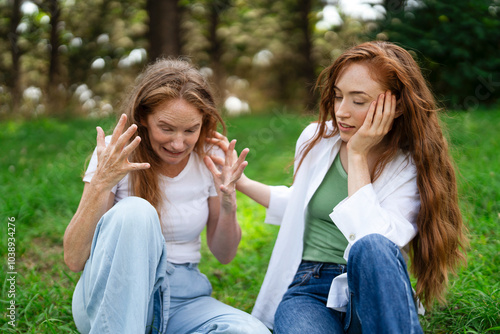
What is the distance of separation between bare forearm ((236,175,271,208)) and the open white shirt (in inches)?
1.4

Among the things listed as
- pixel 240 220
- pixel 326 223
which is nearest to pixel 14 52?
pixel 240 220

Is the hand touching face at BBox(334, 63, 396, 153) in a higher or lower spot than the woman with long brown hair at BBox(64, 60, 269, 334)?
higher

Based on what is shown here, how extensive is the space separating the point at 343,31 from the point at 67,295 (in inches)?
422

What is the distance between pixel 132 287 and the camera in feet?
5.91

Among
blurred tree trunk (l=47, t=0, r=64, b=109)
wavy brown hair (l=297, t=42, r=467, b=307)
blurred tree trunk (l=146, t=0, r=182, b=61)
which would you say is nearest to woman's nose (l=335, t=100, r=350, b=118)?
wavy brown hair (l=297, t=42, r=467, b=307)

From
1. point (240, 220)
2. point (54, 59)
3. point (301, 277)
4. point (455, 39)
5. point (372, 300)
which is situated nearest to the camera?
point (372, 300)

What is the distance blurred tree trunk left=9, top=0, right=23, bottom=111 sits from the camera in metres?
9.45

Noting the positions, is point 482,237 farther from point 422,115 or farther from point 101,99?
point 101,99

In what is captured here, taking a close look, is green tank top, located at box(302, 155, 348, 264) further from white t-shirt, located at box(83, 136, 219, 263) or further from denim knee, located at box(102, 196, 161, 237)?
denim knee, located at box(102, 196, 161, 237)

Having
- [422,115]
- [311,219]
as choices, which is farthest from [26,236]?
[422,115]

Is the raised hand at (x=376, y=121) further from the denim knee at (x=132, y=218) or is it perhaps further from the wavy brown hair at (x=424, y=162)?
the denim knee at (x=132, y=218)

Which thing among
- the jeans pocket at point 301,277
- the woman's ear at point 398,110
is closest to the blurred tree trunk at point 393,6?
the woman's ear at point 398,110

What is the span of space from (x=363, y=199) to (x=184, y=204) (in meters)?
0.88

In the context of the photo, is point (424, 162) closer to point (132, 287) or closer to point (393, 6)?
point (132, 287)
